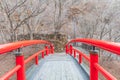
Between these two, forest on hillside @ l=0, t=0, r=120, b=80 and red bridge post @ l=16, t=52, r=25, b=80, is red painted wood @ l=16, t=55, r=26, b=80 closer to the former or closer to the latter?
red bridge post @ l=16, t=52, r=25, b=80

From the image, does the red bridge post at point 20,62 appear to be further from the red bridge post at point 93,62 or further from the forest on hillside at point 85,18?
the forest on hillside at point 85,18

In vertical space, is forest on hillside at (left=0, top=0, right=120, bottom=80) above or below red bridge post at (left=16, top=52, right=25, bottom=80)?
above

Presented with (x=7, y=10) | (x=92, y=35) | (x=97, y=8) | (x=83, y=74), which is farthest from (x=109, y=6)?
(x=83, y=74)

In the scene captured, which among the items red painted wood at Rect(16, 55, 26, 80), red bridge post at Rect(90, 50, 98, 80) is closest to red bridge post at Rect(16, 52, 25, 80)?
red painted wood at Rect(16, 55, 26, 80)

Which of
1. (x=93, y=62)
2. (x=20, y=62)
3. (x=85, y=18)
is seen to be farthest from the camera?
(x=85, y=18)

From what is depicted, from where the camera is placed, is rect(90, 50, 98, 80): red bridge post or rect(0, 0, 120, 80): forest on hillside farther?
rect(0, 0, 120, 80): forest on hillside

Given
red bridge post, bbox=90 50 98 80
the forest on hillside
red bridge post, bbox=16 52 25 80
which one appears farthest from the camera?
the forest on hillside

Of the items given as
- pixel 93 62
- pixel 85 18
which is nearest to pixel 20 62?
pixel 93 62

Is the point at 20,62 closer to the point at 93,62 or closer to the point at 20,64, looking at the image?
the point at 20,64

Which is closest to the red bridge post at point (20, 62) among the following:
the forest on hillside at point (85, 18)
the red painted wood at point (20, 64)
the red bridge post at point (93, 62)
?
the red painted wood at point (20, 64)

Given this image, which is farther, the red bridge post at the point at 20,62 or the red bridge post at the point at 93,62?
the red bridge post at the point at 93,62

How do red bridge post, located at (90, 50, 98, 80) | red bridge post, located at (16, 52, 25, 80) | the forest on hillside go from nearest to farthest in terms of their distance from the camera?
red bridge post, located at (16, 52, 25, 80) < red bridge post, located at (90, 50, 98, 80) < the forest on hillside

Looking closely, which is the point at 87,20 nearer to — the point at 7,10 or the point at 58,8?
the point at 58,8

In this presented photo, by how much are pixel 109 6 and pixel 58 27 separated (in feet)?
18.8
